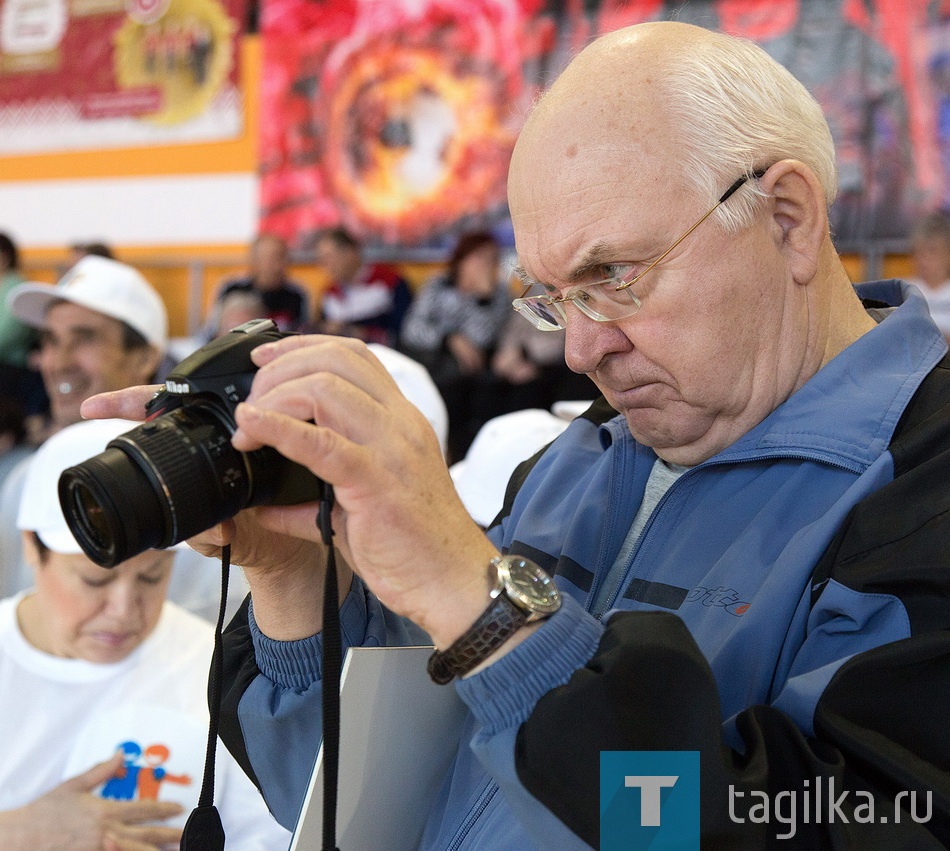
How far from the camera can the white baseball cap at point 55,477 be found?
2.01 metres

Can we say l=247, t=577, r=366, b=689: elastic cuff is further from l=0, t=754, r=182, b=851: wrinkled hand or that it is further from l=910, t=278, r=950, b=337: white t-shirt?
l=910, t=278, r=950, b=337: white t-shirt

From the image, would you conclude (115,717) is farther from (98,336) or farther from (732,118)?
(98,336)

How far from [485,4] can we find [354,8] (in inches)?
33.8

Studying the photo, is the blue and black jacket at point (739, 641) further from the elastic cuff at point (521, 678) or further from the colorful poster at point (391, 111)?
the colorful poster at point (391, 111)

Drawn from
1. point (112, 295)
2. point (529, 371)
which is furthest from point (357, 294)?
point (112, 295)

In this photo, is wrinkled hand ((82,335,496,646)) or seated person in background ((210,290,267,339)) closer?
wrinkled hand ((82,335,496,646))

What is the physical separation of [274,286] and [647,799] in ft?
17.2

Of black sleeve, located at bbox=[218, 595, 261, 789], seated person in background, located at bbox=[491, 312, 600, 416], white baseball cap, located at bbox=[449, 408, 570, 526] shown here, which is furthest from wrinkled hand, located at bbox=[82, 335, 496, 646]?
seated person in background, located at bbox=[491, 312, 600, 416]

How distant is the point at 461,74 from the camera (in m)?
5.85

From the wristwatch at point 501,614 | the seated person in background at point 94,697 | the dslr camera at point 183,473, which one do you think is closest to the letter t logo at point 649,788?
the wristwatch at point 501,614

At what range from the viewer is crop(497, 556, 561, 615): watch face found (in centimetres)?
81

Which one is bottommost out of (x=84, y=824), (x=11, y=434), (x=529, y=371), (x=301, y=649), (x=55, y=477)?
(x=529, y=371)

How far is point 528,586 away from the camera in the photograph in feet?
2.69

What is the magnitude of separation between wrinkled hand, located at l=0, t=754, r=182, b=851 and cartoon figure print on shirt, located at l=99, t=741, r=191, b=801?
4cm
